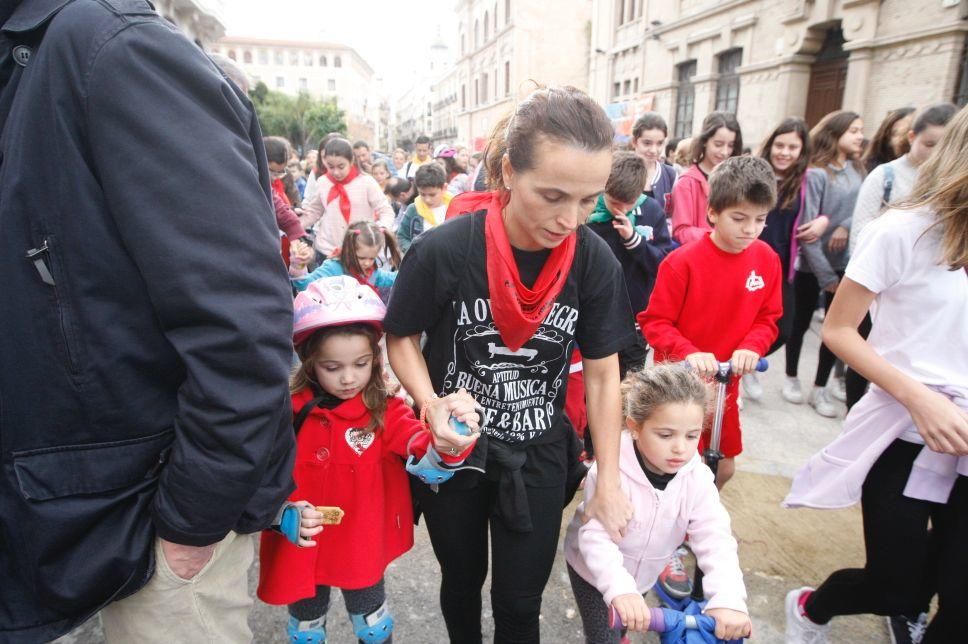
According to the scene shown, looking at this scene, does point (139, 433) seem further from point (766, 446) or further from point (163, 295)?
point (766, 446)

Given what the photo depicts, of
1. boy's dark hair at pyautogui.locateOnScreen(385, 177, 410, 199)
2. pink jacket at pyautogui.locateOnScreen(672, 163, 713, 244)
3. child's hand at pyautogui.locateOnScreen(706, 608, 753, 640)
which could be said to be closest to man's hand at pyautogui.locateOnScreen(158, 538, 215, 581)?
child's hand at pyautogui.locateOnScreen(706, 608, 753, 640)

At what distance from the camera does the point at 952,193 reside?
1751 millimetres

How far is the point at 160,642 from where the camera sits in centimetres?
131

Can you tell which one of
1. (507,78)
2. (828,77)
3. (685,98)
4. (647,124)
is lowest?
(647,124)

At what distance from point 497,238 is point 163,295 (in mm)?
920

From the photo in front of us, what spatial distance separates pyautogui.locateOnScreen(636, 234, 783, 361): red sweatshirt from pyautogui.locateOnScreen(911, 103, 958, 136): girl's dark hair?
1718mm

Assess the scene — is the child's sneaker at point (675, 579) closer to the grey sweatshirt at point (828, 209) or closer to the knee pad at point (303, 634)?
the knee pad at point (303, 634)

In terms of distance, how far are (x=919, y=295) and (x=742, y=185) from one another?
0.94 metres

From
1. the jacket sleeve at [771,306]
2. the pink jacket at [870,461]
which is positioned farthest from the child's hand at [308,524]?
the jacket sleeve at [771,306]

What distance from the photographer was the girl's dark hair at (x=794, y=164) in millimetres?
4086

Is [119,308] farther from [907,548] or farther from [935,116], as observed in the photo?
[935,116]

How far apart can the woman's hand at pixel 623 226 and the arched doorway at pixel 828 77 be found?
10.7m

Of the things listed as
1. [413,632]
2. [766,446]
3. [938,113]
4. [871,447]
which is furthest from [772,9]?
[413,632]

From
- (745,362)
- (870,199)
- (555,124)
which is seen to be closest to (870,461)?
(745,362)
